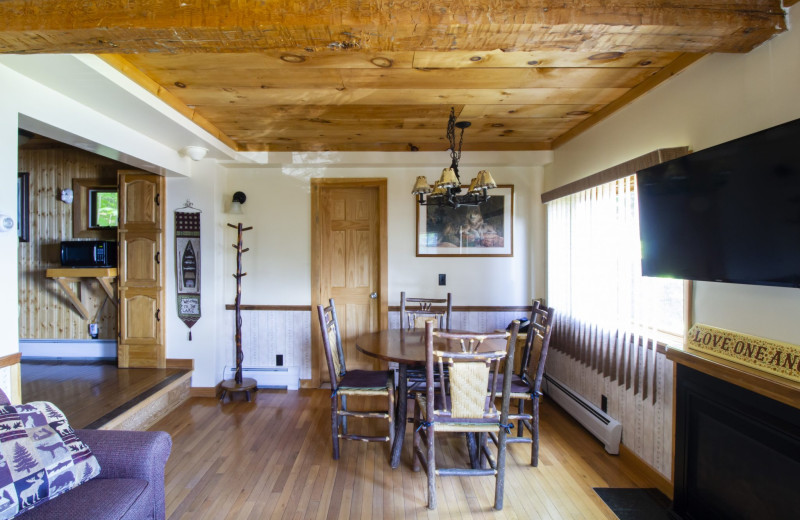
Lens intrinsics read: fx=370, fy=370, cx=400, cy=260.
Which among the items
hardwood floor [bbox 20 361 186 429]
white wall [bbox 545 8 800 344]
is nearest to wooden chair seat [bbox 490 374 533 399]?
white wall [bbox 545 8 800 344]

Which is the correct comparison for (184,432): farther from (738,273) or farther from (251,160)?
(738,273)

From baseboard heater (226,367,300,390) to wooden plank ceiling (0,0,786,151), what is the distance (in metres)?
Answer: 2.25

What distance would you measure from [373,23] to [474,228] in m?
2.61

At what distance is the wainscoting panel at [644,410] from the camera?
2.13m

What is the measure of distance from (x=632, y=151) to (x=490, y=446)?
2254 millimetres

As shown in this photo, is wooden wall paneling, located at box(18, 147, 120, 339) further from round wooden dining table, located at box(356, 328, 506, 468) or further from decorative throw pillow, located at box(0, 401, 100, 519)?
round wooden dining table, located at box(356, 328, 506, 468)

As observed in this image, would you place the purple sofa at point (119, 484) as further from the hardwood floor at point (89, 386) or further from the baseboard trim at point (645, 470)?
the baseboard trim at point (645, 470)

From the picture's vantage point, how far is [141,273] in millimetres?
3582

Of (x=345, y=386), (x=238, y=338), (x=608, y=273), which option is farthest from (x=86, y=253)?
(x=608, y=273)

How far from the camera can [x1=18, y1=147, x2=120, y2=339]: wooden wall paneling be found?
388cm

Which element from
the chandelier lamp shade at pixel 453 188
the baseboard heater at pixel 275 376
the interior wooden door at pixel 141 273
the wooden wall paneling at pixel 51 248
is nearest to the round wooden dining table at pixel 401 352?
the chandelier lamp shade at pixel 453 188

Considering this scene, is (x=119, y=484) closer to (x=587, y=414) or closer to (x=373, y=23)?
(x=373, y=23)

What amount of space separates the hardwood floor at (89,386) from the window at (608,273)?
3480 mm

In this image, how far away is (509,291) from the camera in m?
3.81
